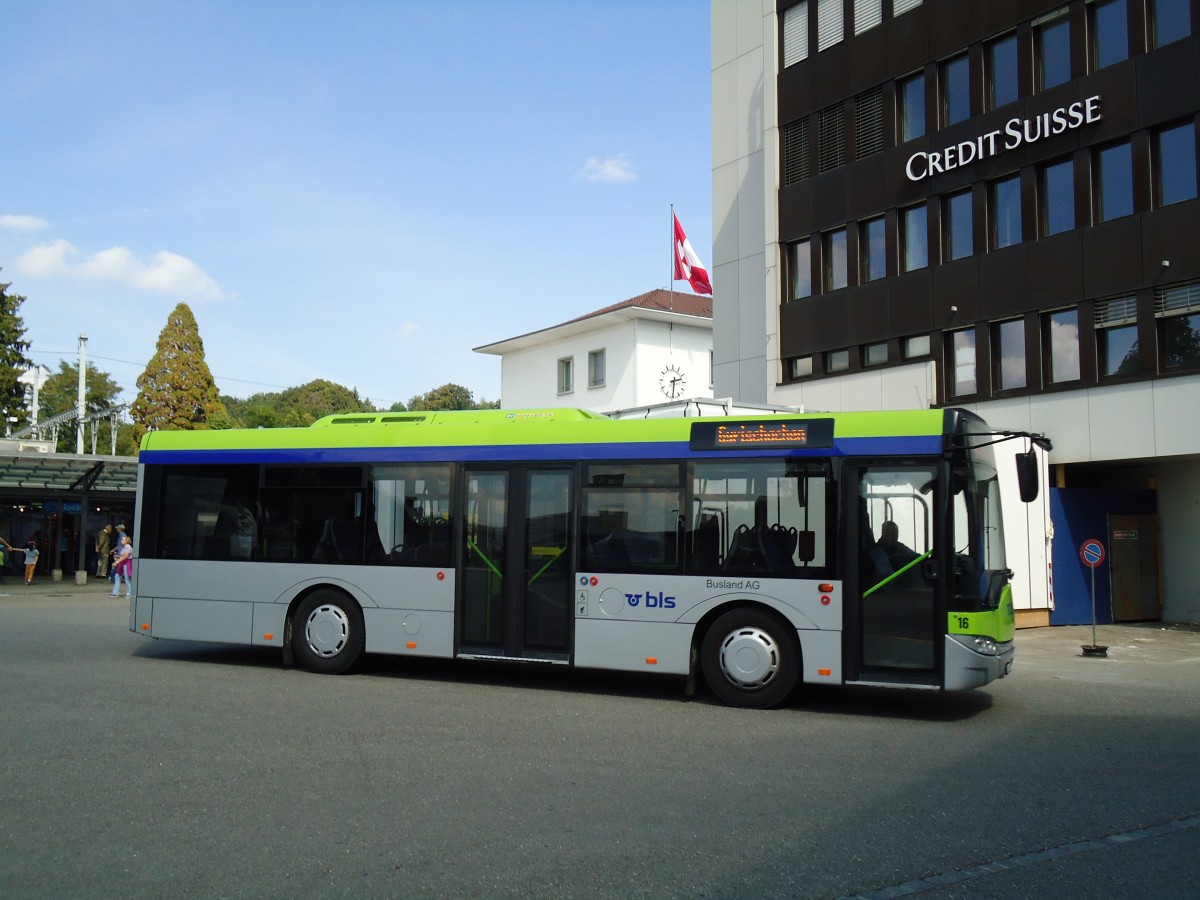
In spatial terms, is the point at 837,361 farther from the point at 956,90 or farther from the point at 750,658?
the point at 750,658

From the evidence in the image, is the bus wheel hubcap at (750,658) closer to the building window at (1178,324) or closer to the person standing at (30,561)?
the building window at (1178,324)

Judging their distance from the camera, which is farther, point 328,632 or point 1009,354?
point 1009,354

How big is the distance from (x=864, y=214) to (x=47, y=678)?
1984 cm

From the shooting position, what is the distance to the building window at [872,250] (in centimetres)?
2520

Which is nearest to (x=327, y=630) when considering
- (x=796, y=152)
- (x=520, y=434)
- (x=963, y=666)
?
(x=520, y=434)

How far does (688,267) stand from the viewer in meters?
36.5

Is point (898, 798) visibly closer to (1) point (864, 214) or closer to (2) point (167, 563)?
(2) point (167, 563)

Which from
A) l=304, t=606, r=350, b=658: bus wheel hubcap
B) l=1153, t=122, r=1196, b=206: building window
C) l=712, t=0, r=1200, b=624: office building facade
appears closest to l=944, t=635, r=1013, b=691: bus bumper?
l=304, t=606, r=350, b=658: bus wheel hubcap

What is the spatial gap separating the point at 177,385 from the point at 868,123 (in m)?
51.6

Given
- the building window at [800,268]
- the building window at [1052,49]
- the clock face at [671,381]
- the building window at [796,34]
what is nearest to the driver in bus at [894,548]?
the building window at [1052,49]

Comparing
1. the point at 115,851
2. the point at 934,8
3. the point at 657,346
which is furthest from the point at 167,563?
the point at 657,346

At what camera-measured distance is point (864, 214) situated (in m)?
25.4

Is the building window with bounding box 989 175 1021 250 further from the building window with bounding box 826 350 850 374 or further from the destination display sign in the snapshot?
the destination display sign

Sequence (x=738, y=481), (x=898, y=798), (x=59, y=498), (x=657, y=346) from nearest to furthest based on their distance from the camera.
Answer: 1. (x=898, y=798)
2. (x=738, y=481)
3. (x=59, y=498)
4. (x=657, y=346)
